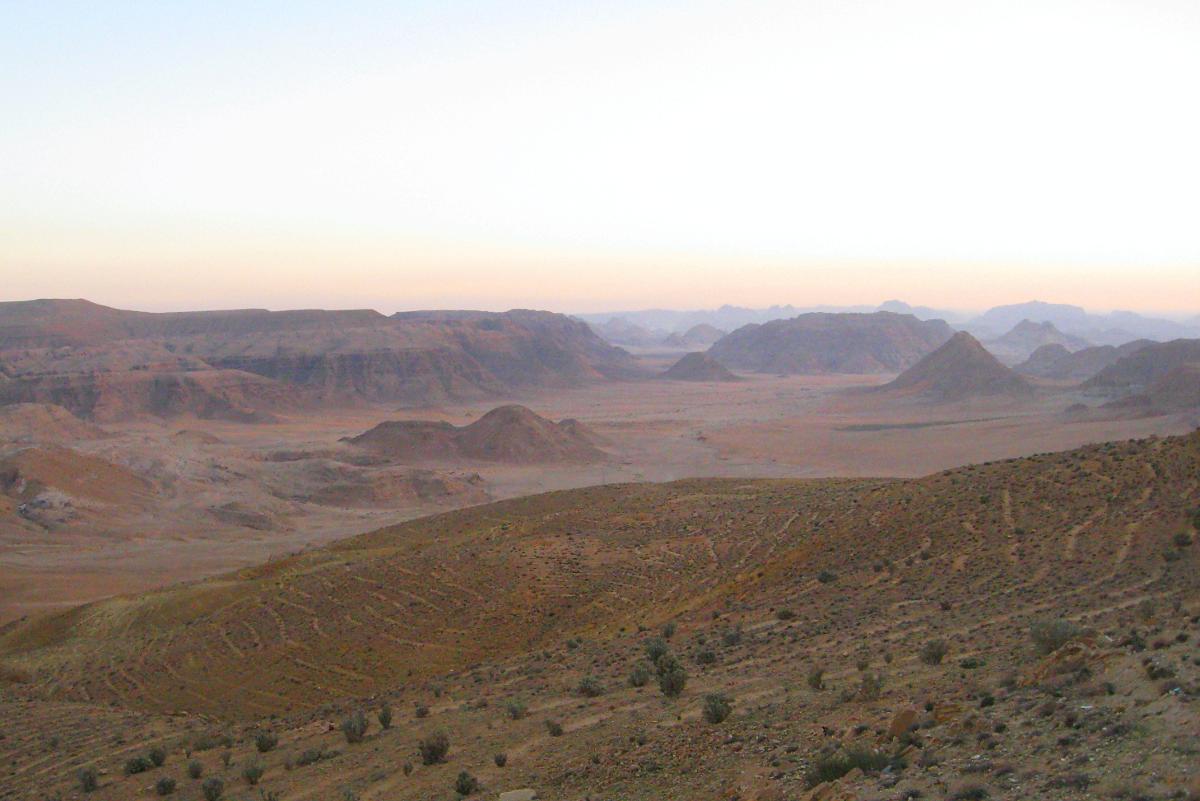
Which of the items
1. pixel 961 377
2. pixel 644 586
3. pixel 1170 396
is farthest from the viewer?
pixel 961 377

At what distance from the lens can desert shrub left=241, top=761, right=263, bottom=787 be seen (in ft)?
41.2

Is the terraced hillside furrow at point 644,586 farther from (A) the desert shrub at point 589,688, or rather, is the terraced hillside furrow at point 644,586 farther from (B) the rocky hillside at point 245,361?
(B) the rocky hillside at point 245,361

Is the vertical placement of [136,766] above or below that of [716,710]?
below

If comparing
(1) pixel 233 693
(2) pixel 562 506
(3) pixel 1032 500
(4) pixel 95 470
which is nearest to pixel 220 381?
(4) pixel 95 470

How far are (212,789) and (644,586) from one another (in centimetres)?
1441

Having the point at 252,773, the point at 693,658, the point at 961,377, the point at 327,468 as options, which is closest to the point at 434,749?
the point at 252,773

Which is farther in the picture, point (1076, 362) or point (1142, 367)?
point (1076, 362)

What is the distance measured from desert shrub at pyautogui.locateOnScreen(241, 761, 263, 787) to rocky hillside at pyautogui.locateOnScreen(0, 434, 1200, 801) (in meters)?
0.03

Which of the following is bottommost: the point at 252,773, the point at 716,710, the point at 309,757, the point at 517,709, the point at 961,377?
the point at 309,757

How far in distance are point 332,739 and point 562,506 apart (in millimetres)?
24910

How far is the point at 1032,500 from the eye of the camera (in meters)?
22.4

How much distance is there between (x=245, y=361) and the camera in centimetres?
15688

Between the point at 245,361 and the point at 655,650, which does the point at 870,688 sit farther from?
the point at 245,361

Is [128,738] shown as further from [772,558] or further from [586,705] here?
[772,558]
